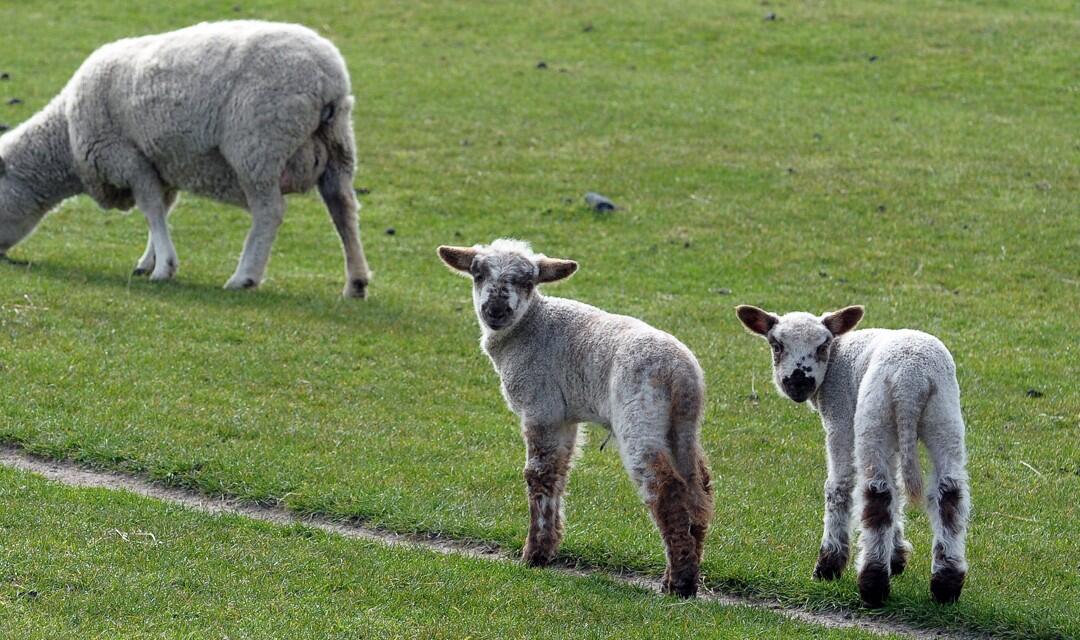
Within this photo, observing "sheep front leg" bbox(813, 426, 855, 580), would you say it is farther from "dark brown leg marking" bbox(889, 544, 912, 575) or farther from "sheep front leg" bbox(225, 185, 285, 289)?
"sheep front leg" bbox(225, 185, 285, 289)

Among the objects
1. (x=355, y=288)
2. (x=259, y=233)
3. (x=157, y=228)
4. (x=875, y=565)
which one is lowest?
(x=355, y=288)

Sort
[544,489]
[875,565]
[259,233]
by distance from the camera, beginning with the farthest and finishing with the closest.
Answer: [259,233] → [544,489] → [875,565]

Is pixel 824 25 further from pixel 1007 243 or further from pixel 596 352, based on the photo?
pixel 596 352

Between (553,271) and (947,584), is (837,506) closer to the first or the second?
(947,584)

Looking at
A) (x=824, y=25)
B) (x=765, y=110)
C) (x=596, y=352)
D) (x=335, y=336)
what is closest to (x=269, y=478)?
(x=596, y=352)

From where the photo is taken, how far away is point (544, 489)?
374 inches

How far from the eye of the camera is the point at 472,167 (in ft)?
81.9

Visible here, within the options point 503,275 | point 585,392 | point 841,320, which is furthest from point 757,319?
point 503,275

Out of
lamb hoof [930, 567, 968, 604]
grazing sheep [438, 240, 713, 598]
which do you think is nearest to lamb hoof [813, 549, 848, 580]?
lamb hoof [930, 567, 968, 604]

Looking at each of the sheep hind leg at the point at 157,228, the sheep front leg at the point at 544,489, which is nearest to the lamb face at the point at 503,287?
the sheep front leg at the point at 544,489

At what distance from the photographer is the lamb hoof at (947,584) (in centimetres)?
857

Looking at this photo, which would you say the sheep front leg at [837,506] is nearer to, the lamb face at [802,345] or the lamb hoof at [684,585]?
the lamb face at [802,345]

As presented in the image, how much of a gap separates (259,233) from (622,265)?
5.32 meters

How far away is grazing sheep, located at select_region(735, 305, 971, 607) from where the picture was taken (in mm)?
8477
